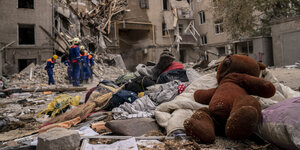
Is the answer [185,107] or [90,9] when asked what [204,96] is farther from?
[90,9]

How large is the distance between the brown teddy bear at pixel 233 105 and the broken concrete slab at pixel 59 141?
3.65 feet

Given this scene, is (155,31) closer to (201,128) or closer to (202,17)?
(202,17)

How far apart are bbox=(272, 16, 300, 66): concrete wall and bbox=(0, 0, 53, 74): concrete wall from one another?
634 inches

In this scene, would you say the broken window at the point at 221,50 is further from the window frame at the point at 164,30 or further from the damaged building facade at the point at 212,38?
the window frame at the point at 164,30

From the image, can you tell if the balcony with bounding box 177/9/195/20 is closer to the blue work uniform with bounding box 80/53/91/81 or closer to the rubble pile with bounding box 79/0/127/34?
the rubble pile with bounding box 79/0/127/34

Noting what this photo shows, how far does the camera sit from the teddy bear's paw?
5.29 feet

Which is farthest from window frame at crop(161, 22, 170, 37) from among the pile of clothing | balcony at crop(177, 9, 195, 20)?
the pile of clothing

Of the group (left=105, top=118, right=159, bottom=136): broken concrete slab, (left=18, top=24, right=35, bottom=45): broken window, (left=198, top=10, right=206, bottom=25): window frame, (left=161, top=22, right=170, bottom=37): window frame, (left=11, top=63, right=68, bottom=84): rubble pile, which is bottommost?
(left=105, top=118, right=159, bottom=136): broken concrete slab

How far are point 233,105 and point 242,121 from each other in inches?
8.6

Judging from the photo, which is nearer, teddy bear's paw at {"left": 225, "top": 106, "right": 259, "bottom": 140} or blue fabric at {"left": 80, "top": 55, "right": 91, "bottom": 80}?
teddy bear's paw at {"left": 225, "top": 106, "right": 259, "bottom": 140}

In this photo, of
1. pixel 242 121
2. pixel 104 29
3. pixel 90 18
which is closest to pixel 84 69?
pixel 242 121

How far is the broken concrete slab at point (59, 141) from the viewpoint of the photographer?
69.8 inches

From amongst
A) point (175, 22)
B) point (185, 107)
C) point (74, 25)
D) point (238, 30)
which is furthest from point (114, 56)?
point (185, 107)

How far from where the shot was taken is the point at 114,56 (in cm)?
1878
